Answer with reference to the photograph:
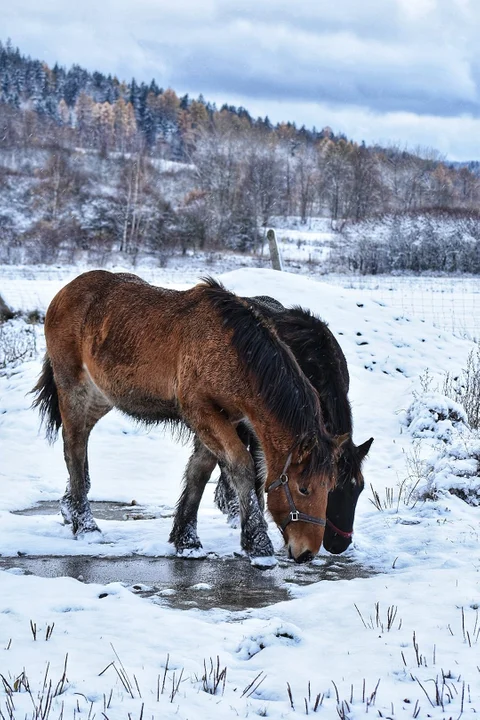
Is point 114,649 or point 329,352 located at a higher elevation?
point 329,352

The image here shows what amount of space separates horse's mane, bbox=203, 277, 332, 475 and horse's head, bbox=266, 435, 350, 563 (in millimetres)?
12

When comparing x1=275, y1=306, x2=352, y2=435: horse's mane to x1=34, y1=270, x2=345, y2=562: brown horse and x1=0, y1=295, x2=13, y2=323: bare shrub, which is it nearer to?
x1=34, y1=270, x2=345, y2=562: brown horse

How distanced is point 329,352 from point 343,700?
10.1 feet

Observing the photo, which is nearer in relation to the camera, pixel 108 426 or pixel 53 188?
pixel 108 426

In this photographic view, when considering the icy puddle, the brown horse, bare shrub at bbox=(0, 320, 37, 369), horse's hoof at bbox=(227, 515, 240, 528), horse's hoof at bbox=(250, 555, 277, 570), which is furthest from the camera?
bare shrub at bbox=(0, 320, 37, 369)

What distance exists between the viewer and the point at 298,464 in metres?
4.57

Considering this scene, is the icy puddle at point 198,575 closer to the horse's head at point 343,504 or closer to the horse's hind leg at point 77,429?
the horse's head at point 343,504

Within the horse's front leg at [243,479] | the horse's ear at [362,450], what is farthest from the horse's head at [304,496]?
the horse's ear at [362,450]

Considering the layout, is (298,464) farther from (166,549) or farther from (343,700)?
(343,700)

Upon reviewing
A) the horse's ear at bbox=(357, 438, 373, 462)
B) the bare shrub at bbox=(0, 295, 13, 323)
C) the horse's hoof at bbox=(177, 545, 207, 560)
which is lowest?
the horse's hoof at bbox=(177, 545, 207, 560)

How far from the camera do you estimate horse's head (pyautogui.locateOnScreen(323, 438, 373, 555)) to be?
17.1ft

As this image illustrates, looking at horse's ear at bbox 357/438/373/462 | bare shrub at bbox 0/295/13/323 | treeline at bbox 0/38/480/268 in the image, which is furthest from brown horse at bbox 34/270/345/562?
treeline at bbox 0/38/480/268

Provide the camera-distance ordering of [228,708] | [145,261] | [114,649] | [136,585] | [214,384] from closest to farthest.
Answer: [228,708], [114,649], [136,585], [214,384], [145,261]

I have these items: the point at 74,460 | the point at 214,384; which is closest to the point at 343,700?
the point at 214,384
